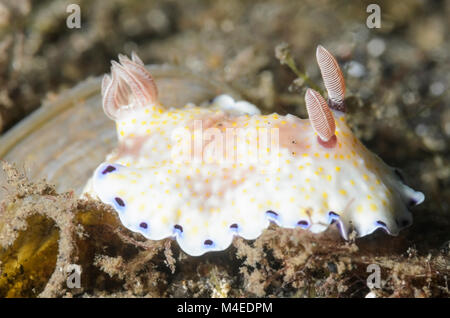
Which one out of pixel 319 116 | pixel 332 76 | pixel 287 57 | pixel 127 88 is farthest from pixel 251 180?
pixel 287 57

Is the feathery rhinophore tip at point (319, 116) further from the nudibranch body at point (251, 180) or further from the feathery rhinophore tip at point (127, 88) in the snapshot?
the feathery rhinophore tip at point (127, 88)

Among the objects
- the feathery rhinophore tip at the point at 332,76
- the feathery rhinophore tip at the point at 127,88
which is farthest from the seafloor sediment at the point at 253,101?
the feathery rhinophore tip at the point at 332,76

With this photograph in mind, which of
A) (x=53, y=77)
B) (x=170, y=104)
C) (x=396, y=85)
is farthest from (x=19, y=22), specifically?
(x=396, y=85)

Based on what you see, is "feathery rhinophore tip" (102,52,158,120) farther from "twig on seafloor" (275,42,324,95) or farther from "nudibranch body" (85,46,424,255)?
"twig on seafloor" (275,42,324,95)

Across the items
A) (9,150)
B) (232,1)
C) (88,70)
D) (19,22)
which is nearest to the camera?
(9,150)

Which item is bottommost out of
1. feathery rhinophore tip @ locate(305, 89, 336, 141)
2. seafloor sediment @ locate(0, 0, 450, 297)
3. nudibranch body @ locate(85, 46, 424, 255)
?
seafloor sediment @ locate(0, 0, 450, 297)

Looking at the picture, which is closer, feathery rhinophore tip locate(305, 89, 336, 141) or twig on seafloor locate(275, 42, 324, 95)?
feathery rhinophore tip locate(305, 89, 336, 141)

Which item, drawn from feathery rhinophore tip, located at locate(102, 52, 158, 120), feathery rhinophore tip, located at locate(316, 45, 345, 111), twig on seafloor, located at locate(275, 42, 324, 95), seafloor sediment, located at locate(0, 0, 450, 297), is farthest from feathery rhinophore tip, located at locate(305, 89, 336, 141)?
feathery rhinophore tip, located at locate(102, 52, 158, 120)
